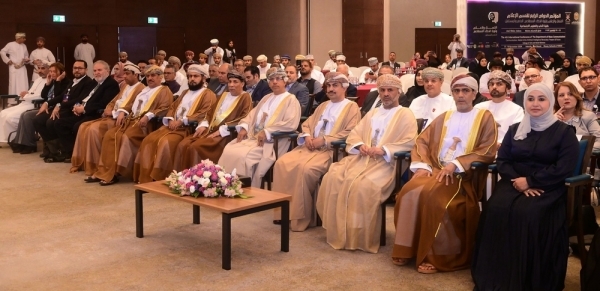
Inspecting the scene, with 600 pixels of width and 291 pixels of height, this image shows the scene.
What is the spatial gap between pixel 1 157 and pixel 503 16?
15954 millimetres

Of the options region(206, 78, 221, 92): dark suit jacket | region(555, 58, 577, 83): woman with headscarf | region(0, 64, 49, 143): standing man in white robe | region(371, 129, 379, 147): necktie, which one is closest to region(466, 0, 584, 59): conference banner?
region(555, 58, 577, 83): woman with headscarf

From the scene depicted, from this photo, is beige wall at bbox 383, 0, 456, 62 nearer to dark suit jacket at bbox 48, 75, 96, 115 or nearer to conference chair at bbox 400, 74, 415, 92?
conference chair at bbox 400, 74, 415, 92

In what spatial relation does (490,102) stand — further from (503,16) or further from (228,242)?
(503,16)

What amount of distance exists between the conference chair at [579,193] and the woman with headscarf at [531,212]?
0.17 ft

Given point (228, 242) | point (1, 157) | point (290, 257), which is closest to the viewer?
point (228, 242)

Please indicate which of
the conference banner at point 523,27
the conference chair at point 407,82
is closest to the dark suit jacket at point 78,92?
the conference chair at point 407,82

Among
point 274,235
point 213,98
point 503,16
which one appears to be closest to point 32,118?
point 213,98

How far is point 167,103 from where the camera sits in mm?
8023

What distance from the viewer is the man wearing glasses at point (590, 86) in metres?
6.46

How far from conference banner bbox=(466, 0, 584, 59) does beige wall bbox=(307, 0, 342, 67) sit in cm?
495

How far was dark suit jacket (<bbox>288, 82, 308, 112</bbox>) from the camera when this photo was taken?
8523 mm

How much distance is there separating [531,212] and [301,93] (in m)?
4.81

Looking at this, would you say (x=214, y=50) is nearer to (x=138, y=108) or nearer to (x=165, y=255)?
(x=138, y=108)

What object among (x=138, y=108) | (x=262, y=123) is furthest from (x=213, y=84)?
(x=262, y=123)
